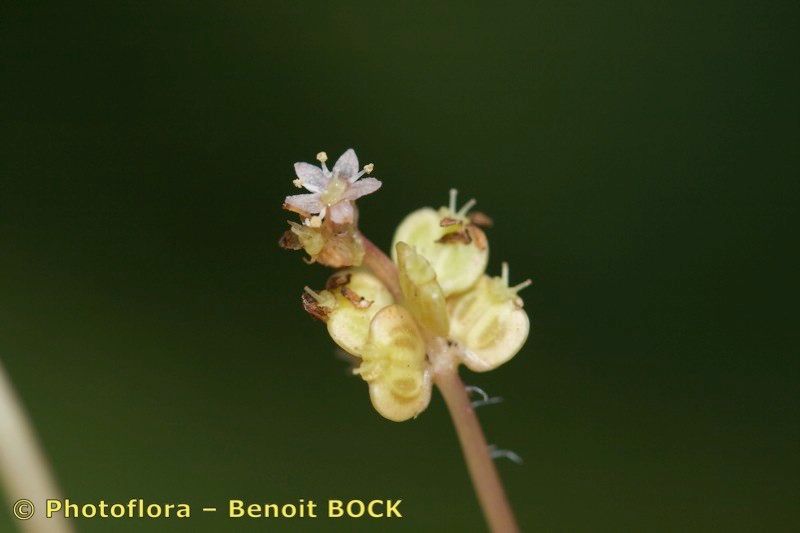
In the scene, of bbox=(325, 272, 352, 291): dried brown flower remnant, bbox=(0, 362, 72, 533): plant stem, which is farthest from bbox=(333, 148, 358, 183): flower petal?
bbox=(0, 362, 72, 533): plant stem

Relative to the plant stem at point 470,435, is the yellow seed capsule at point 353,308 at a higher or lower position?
higher

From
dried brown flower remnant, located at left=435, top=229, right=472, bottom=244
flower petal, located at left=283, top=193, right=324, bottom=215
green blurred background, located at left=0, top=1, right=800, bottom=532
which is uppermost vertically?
green blurred background, located at left=0, top=1, right=800, bottom=532

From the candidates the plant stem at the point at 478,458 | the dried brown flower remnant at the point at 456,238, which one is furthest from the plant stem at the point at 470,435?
the dried brown flower remnant at the point at 456,238

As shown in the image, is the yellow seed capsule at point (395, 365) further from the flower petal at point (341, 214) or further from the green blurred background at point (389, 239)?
the green blurred background at point (389, 239)

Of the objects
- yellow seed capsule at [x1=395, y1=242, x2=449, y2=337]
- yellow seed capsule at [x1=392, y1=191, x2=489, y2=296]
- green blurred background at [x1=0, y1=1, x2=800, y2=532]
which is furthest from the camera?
green blurred background at [x1=0, y1=1, x2=800, y2=532]

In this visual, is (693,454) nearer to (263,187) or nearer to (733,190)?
(733,190)

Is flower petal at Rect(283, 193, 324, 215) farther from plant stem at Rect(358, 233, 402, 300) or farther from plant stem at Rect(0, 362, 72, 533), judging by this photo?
plant stem at Rect(0, 362, 72, 533)

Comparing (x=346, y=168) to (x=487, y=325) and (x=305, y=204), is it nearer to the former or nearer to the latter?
(x=305, y=204)

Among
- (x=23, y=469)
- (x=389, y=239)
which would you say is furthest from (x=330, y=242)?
(x=389, y=239)
